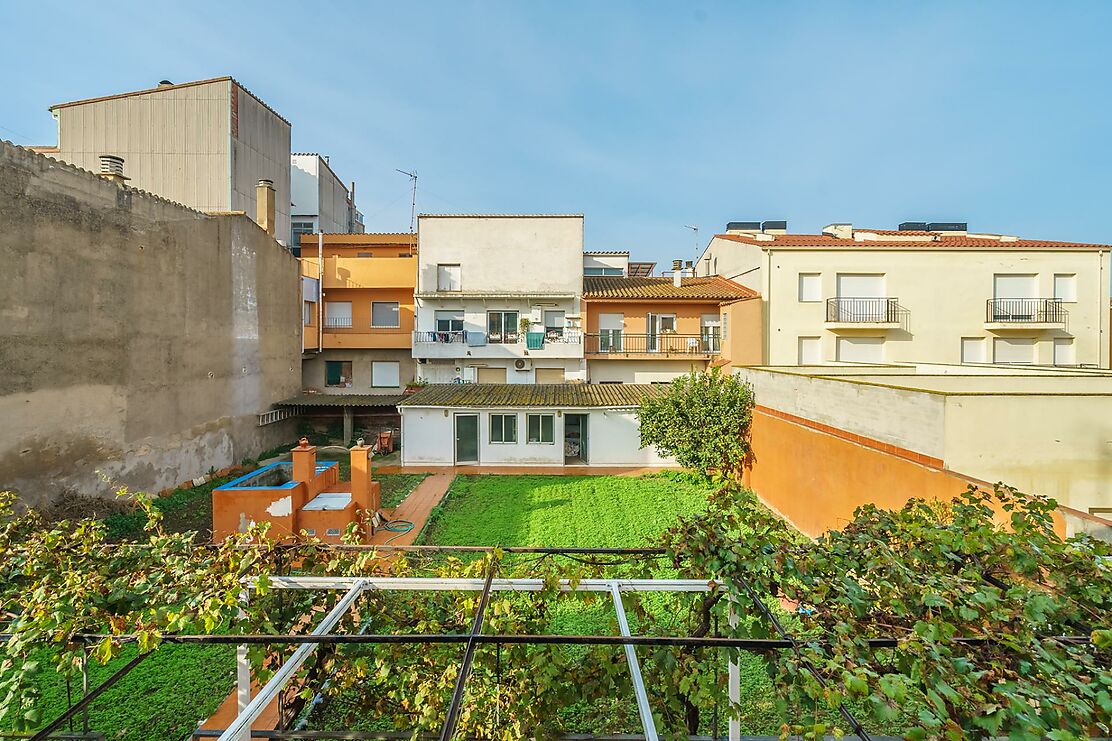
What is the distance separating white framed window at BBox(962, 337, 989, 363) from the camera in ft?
71.4

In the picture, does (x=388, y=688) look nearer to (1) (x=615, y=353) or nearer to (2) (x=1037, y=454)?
(2) (x=1037, y=454)

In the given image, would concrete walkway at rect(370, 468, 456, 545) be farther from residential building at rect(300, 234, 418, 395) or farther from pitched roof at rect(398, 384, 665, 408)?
residential building at rect(300, 234, 418, 395)

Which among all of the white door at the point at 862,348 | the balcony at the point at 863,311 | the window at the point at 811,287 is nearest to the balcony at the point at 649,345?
the window at the point at 811,287

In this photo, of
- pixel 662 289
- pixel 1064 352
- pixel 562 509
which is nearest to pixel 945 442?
pixel 562 509

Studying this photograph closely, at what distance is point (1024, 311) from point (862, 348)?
6.84 m

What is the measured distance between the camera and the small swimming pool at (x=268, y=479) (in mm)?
11648

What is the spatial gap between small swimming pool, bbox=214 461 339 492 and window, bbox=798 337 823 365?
61.0 ft

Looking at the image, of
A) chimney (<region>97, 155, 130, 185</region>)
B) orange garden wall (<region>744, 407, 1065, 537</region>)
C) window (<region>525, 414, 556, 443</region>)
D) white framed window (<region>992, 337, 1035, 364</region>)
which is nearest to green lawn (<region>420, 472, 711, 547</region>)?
window (<region>525, 414, 556, 443</region>)

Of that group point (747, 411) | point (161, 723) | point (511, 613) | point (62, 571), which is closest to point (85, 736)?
point (62, 571)

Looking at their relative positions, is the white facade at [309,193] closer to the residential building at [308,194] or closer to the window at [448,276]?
the residential building at [308,194]

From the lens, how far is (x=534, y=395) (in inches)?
762

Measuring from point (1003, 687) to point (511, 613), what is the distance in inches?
123

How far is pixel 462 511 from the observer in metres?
13.7

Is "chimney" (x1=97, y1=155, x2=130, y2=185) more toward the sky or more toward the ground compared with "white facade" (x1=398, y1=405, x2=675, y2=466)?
more toward the sky
